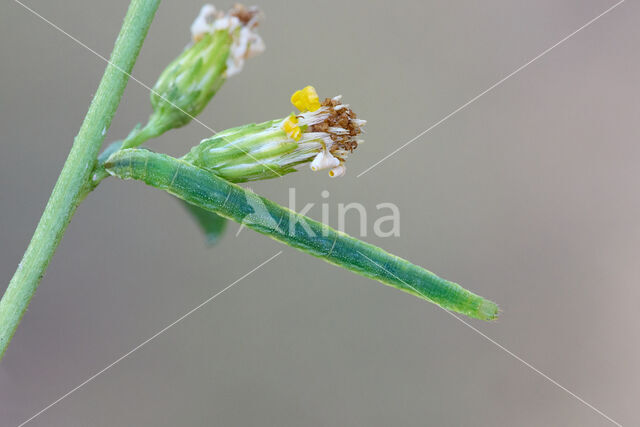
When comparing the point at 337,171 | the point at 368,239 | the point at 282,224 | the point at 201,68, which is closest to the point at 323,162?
the point at 337,171

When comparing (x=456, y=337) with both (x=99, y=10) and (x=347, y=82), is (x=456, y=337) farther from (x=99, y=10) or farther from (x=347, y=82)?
(x=99, y=10)

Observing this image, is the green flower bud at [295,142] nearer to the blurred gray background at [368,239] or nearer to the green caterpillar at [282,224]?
the green caterpillar at [282,224]

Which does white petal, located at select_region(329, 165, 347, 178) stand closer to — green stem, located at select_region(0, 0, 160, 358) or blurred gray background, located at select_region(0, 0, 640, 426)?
green stem, located at select_region(0, 0, 160, 358)

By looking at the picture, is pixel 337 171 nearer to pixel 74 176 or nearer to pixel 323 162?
pixel 323 162

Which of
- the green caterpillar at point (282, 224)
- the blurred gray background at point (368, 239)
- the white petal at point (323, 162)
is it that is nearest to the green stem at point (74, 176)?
the green caterpillar at point (282, 224)

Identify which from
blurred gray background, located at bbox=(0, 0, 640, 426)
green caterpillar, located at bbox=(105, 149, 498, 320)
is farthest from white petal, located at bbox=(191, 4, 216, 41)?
blurred gray background, located at bbox=(0, 0, 640, 426)

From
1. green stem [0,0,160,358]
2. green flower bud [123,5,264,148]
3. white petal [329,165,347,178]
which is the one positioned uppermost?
green flower bud [123,5,264,148]
